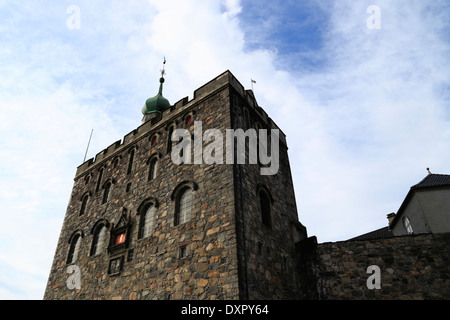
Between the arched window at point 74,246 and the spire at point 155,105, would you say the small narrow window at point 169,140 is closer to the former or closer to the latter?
the arched window at point 74,246

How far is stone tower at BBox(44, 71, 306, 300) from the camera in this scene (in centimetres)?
1001

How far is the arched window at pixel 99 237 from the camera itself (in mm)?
14362

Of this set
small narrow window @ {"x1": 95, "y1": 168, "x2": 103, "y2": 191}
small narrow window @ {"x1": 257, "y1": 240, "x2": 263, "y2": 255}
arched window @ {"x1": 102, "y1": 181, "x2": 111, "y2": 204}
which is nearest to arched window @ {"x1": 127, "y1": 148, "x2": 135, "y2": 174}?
arched window @ {"x1": 102, "y1": 181, "x2": 111, "y2": 204}

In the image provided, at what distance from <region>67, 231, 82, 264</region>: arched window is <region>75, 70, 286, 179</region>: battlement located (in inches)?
165

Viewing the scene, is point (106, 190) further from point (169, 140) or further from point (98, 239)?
point (169, 140)

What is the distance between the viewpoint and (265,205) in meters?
12.6

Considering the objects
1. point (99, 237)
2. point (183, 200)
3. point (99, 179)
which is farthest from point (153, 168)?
point (99, 179)

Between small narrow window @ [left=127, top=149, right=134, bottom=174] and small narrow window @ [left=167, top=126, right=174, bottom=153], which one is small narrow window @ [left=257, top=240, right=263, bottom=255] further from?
small narrow window @ [left=127, top=149, right=134, bottom=174]

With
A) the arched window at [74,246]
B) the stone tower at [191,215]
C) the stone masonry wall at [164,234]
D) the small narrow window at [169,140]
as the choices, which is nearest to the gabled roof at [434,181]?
the stone tower at [191,215]

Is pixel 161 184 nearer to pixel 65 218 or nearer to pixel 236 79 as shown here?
pixel 236 79

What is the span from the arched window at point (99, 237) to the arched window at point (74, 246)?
132 cm

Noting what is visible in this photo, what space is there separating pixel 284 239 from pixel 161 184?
17.8 ft
